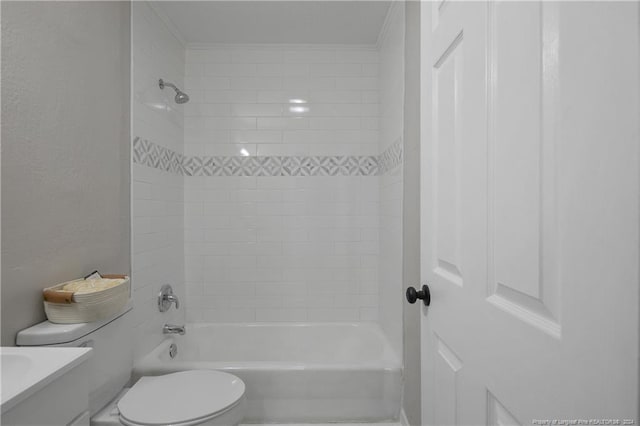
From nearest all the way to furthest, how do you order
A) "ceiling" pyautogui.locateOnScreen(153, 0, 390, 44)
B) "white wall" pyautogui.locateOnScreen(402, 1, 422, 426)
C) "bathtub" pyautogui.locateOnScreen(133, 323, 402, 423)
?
"white wall" pyautogui.locateOnScreen(402, 1, 422, 426)
"bathtub" pyautogui.locateOnScreen(133, 323, 402, 423)
"ceiling" pyautogui.locateOnScreen(153, 0, 390, 44)

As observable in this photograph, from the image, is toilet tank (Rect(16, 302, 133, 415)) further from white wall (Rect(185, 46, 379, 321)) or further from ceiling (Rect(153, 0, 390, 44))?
ceiling (Rect(153, 0, 390, 44))

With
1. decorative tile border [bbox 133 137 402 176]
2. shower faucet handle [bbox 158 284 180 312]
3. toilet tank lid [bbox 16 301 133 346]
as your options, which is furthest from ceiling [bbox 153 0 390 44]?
toilet tank lid [bbox 16 301 133 346]

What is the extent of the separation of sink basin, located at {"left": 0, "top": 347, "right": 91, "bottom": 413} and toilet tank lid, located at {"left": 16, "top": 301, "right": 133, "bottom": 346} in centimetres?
36

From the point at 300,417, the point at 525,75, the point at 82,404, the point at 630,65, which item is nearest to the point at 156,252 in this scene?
the point at 300,417

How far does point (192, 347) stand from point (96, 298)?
1.30m

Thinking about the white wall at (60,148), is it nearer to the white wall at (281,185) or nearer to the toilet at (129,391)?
the toilet at (129,391)

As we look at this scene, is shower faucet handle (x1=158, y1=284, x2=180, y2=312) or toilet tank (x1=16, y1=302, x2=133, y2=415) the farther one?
shower faucet handle (x1=158, y1=284, x2=180, y2=312)

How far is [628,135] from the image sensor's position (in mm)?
416

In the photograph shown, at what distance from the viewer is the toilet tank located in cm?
119

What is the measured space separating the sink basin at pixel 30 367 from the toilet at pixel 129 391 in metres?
0.40

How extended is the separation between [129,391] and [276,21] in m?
2.22

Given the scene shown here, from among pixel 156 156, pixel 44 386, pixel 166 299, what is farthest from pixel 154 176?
pixel 44 386

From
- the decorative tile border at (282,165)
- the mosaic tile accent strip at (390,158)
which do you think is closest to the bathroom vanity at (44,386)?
the mosaic tile accent strip at (390,158)

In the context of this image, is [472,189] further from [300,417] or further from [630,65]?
[300,417]
